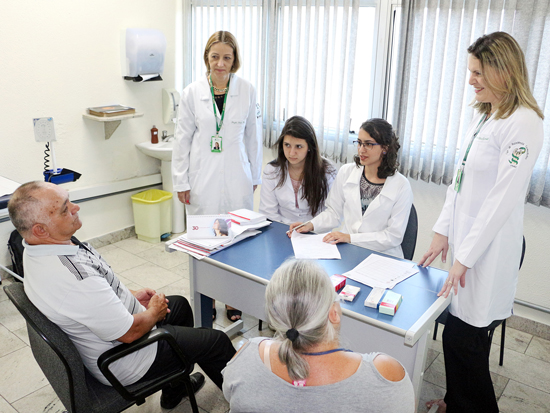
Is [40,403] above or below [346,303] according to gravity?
below

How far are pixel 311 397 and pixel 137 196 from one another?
3.39 m

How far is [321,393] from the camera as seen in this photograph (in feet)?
3.57

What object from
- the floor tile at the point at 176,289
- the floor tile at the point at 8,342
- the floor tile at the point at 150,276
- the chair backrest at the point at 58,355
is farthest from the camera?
the floor tile at the point at 150,276

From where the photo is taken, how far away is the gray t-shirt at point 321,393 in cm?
109

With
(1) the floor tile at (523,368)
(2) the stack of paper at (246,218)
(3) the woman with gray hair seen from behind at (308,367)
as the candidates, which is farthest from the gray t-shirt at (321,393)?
(1) the floor tile at (523,368)

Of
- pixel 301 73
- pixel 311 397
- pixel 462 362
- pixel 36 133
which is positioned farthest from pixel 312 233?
pixel 36 133

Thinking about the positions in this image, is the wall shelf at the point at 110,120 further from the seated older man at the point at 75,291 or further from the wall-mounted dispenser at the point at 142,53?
the seated older man at the point at 75,291

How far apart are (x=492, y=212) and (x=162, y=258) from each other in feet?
8.91

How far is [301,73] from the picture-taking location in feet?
12.1

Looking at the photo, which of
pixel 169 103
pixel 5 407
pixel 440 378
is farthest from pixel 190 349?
pixel 169 103

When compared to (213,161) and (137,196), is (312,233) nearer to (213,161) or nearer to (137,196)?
(213,161)

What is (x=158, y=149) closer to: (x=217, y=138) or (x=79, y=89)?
(x=79, y=89)

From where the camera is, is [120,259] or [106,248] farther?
[106,248]

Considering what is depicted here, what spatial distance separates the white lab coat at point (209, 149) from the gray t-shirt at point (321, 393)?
202 cm
